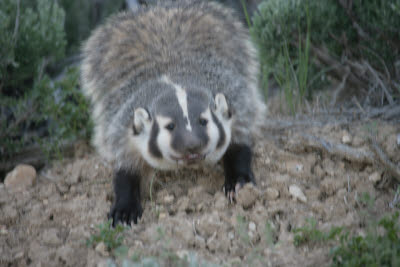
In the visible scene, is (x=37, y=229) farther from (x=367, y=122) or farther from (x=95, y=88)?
(x=367, y=122)

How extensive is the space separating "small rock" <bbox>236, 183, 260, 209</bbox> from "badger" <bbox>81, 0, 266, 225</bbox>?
64 mm

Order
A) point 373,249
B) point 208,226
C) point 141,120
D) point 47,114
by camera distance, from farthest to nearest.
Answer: point 47,114 < point 141,120 < point 208,226 < point 373,249

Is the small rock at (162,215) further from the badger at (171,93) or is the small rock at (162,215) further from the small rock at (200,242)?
the small rock at (200,242)

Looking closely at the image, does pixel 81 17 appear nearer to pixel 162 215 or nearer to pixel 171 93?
pixel 171 93

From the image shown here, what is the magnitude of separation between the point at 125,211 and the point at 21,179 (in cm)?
87

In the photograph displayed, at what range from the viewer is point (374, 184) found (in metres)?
2.15

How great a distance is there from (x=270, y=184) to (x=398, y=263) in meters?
0.93

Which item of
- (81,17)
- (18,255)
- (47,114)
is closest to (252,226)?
(18,255)

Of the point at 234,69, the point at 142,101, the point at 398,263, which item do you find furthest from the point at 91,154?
the point at 398,263

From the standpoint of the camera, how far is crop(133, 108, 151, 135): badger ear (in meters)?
2.05

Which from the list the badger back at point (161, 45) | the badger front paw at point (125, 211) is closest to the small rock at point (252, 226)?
the badger front paw at point (125, 211)

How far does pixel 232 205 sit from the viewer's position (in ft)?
7.02

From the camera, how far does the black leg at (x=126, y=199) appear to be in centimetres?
216

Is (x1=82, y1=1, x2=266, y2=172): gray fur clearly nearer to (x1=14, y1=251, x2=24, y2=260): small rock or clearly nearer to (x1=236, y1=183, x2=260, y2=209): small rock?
(x1=236, y1=183, x2=260, y2=209): small rock
